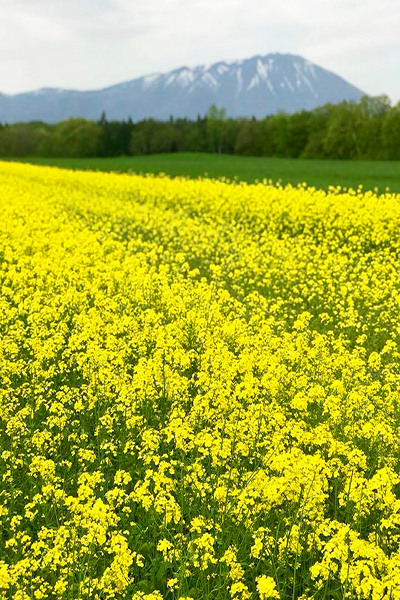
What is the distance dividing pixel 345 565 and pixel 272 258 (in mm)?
10101

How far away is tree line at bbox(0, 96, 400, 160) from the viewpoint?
81250mm

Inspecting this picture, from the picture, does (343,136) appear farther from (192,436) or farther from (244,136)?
(192,436)

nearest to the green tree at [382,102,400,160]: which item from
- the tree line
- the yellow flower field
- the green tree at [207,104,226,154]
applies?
the tree line

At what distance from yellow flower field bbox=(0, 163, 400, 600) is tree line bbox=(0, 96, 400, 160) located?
7410 cm

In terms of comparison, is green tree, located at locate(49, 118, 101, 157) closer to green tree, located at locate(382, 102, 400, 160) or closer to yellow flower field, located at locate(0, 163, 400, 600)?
green tree, located at locate(382, 102, 400, 160)

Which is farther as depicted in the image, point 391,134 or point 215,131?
point 215,131

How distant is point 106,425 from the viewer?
584 cm

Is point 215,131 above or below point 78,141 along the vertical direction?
above

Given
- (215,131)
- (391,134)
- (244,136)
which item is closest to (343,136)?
(391,134)

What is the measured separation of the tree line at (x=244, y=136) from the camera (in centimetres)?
8125

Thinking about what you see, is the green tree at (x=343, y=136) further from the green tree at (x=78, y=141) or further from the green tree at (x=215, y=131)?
the green tree at (x=78, y=141)

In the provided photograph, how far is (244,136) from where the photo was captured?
96375 mm

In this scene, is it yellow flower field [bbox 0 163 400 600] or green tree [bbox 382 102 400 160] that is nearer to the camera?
yellow flower field [bbox 0 163 400 600]

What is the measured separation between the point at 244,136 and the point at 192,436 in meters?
96.8
